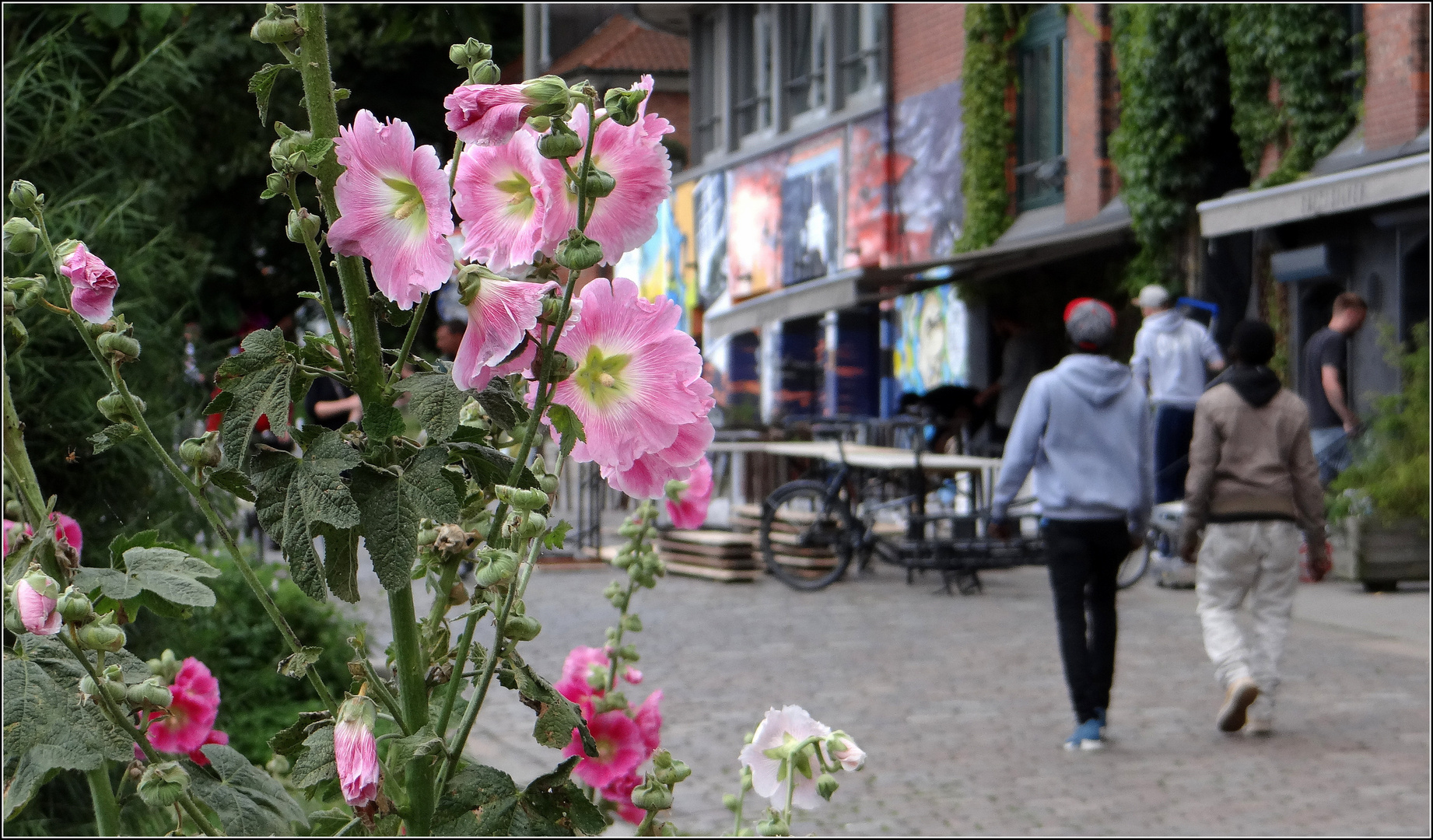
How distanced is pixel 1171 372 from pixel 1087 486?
6687 mm

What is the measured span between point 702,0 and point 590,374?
27.5m

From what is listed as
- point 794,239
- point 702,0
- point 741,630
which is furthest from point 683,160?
point 741,630

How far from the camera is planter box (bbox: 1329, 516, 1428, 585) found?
11.8 metres

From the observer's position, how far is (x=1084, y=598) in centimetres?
720

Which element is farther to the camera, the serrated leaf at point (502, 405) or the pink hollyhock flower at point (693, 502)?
the pink hollyhock flower at point (693, 502)

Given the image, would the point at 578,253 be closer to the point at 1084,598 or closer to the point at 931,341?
the point at 1084,598

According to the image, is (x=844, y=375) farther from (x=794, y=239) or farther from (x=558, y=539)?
(x=558, y=539)

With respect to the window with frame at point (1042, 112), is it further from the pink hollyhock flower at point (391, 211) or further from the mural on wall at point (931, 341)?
the pink hollyhock flower at point (391, 211)

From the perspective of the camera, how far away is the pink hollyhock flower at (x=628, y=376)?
1.17 m

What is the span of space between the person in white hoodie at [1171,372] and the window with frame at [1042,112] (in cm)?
546

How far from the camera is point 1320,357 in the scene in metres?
12.9

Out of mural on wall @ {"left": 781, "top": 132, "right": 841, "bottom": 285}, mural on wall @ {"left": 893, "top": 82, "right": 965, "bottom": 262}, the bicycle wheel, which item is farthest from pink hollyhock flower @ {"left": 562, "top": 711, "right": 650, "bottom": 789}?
mural on wall @ {"left": 781, "top": 132, "right": 841, "bottom": 285}

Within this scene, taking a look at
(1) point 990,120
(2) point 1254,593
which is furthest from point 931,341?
(2) point 1254,593

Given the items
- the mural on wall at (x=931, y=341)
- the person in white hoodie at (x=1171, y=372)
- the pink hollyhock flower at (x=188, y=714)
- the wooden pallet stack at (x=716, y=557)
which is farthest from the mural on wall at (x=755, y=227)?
the pink hollyhock flower at (x=188, y=714)
